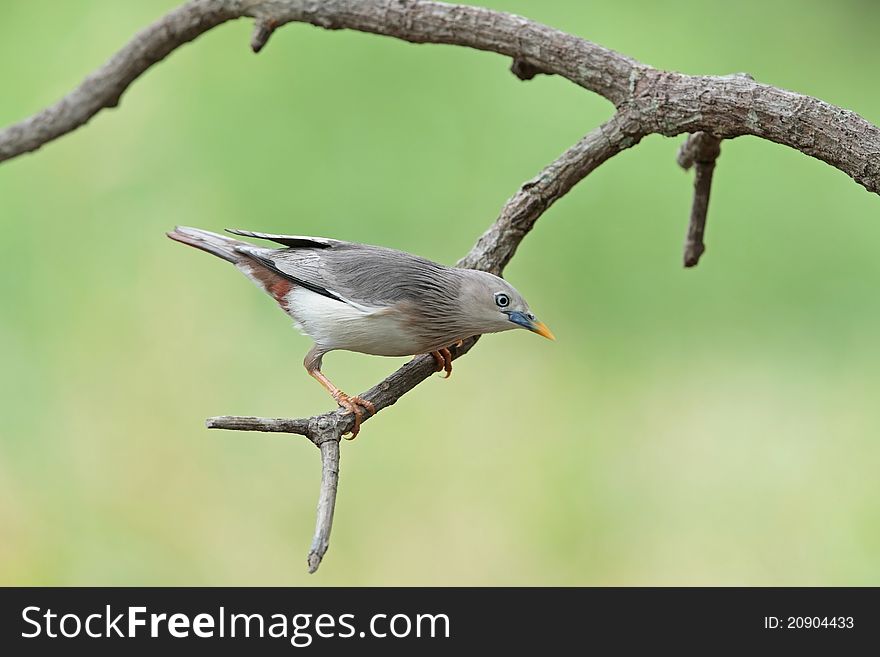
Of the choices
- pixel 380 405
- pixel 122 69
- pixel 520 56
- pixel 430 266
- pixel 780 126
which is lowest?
pixel 380 405

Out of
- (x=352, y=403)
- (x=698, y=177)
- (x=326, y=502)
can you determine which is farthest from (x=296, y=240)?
(x=698, y=177)

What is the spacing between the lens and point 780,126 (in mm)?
1530

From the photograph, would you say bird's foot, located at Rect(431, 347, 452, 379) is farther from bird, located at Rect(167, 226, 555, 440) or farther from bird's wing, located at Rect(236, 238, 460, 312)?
bird's wing, located at Rect(236, 238, 460, 312)

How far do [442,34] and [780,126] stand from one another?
0.69 metres

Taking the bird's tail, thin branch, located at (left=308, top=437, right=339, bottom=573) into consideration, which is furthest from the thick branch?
thin branch, located at (left=308, top=437, right=339, bottom=573)

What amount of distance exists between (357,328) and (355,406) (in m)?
0.12

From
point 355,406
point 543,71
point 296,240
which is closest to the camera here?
Answer: point 355,406

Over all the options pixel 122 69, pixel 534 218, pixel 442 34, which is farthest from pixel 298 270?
pixel 122 69

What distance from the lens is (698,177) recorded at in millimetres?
1951

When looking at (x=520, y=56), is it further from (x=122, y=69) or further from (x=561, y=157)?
(x=122, y=69)

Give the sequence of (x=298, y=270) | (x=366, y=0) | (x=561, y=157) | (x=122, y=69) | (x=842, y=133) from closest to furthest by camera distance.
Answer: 1. (x=842, y=133)
2. (x=298, y=270)
3. (x=561, y=157)
4. (x=366, y=0)
5. (x=122, y=69)

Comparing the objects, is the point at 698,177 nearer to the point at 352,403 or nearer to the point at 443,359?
the point at 443,359

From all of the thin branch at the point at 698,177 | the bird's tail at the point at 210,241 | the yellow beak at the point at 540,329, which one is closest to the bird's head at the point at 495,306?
the yellow beak at the point at 540,329

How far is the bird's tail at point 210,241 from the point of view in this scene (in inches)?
64.1
